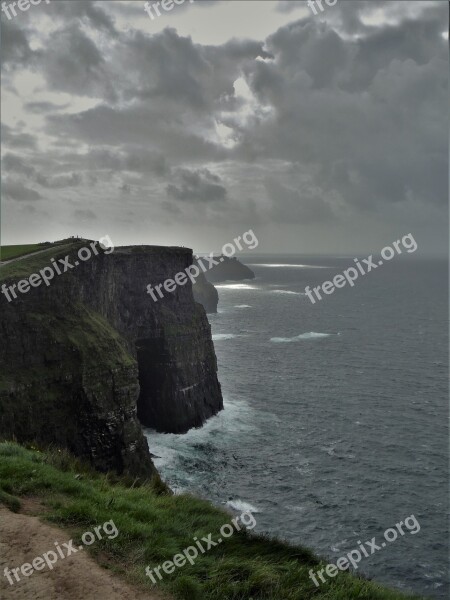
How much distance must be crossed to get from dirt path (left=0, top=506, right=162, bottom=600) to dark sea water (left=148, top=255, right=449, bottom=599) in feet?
75.4

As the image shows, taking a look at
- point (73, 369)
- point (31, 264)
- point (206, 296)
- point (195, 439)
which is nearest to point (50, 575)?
point (73, 369)

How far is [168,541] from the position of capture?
11305mm

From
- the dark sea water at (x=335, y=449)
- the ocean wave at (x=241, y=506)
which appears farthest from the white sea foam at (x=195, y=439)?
the ocean wave at (x=241, y=506)

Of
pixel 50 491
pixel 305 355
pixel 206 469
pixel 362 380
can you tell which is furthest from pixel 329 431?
pixel 50 491

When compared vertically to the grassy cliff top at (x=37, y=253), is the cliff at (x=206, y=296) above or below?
below

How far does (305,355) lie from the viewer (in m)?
84.1

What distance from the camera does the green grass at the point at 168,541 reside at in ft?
32.4

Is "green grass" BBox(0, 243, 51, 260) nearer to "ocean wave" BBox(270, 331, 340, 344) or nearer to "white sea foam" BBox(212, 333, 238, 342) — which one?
"white sea foam" BBox(212, 333, 238, 342)

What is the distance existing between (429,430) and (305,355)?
118ft

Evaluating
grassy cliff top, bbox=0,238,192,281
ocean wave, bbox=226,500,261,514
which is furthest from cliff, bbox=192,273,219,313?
ocean wave, bbox=226,500,261,514

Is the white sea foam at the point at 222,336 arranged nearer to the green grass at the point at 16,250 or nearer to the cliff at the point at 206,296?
the cliff at the point at 206,296

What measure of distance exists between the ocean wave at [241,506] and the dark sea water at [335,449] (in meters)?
0.10

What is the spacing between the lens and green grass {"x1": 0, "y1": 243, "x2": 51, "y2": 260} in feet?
141

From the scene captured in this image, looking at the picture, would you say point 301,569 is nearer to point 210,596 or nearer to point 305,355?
point 210,596
